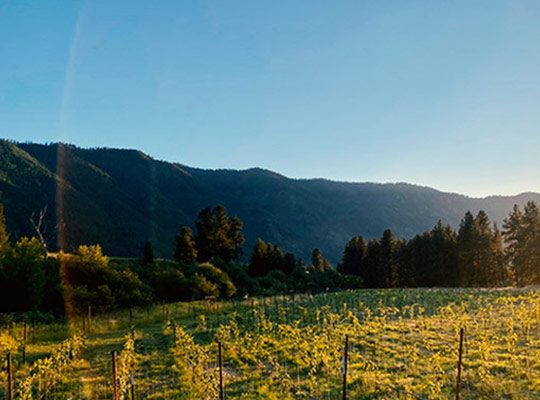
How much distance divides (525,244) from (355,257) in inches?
770

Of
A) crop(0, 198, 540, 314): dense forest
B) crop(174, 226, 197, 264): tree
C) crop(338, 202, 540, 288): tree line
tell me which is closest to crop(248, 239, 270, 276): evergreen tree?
crop(0, 198, 540, 314): dense forest

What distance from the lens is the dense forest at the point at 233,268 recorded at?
24.6m

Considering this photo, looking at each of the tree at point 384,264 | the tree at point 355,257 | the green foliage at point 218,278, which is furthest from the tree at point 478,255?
the green foliage at point 218,278

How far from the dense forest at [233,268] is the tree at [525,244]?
9 centimetres

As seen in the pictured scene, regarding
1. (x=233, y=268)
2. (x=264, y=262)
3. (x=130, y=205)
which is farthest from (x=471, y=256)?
(x=130, y=205)

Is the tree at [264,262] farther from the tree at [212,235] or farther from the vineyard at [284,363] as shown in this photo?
the vineyard at [284,363]

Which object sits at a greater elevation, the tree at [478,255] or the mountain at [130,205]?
the mountain at [130,205]

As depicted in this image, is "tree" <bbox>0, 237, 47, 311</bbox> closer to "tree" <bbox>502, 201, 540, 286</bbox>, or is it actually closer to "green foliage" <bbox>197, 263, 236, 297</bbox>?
"green foliage" <bbox>197, 263, 236, 297</bbox>

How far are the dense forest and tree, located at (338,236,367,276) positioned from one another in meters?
0.13

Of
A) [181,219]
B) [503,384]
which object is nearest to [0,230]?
[503,384]

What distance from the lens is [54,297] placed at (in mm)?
25172

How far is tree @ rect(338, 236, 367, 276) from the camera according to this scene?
180 ft

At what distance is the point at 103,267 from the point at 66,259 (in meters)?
2.27

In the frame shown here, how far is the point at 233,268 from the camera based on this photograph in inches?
1558
